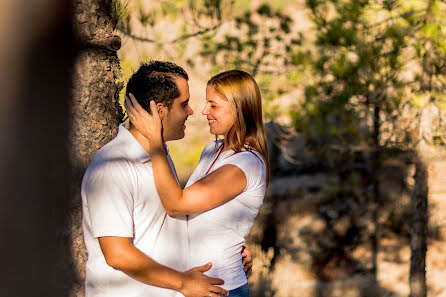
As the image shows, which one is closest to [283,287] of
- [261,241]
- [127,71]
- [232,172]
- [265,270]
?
[265,270]

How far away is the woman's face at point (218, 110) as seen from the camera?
8.32 feet

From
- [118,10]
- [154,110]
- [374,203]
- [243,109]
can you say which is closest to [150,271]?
[154,110]

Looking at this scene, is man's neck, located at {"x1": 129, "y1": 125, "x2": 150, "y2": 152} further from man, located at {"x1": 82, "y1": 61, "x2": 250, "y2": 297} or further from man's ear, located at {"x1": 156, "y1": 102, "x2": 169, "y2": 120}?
man's ear, located at {"x1": 156, "y1": 102, "x2": 169, "y2": 120}

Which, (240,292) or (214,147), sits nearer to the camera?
(240,292)

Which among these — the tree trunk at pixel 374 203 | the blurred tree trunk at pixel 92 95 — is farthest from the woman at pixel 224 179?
the tree trunk at pixel 374 203

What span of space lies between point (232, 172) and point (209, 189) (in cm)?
15

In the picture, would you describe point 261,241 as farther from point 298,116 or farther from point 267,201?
point 298,116

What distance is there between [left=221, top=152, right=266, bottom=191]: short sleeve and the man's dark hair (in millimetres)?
372

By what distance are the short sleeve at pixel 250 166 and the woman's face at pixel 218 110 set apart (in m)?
0.19

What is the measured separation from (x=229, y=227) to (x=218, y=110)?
543 mm

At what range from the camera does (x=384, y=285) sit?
9.16m

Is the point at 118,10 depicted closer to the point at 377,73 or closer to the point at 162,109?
the point at 162,109

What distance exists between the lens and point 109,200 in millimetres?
1966

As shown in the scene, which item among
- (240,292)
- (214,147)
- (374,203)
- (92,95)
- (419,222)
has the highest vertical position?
(92,95)
